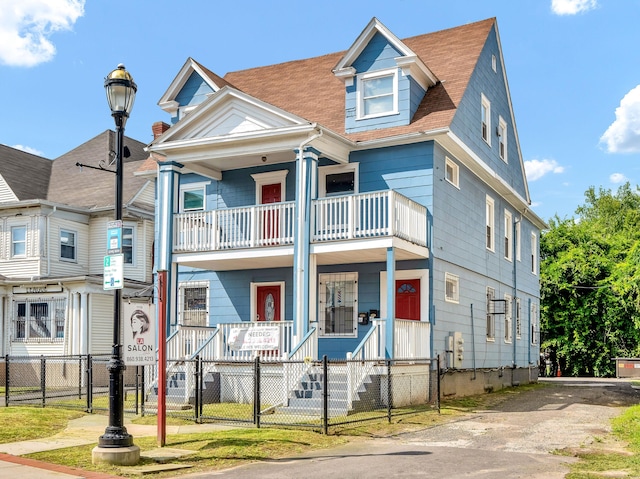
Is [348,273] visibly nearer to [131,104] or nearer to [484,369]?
[484,369]

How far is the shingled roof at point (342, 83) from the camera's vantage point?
69.6ft

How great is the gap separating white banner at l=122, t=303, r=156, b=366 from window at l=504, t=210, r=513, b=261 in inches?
695

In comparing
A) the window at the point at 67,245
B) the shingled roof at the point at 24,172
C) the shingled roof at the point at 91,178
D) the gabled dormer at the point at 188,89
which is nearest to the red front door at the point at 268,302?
the gabled dormer at the point at 188,89

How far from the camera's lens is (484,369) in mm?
23969

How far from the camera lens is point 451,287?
2186cm

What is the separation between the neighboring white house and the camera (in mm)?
28781

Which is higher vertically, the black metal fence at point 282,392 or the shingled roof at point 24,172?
the shingled roof at point 24,172

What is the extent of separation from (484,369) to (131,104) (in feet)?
51.2

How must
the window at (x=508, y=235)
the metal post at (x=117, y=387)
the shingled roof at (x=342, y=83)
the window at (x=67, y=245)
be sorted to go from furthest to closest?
1. the window at (x=67, y=245)
2. the window at (x=508, y=235)
3. the shingled roof at (x=342, y=83)
4. the metal post at (x=117, y=387)

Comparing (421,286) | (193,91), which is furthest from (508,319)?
(193,91)

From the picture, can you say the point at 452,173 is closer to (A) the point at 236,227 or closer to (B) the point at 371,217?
(B) the point at 371,217

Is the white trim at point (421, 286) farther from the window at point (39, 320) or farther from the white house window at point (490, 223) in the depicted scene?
the window at point (39, 320)

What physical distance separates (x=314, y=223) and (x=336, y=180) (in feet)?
9.06

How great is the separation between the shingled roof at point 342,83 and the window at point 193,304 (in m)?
5.99
